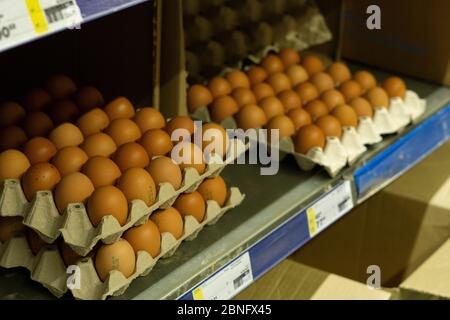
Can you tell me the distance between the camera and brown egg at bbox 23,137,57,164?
4.57 feet

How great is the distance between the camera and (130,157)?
4.55 feet

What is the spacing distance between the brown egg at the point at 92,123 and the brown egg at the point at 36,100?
0.12 metres

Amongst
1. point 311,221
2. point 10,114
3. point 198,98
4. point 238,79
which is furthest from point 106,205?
point 238,79

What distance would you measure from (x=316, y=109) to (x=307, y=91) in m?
0.10

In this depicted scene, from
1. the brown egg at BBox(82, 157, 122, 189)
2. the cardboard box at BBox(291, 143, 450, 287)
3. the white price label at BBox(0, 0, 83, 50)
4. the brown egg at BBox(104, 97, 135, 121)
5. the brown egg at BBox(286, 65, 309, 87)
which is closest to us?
the white price label at BBox(0, 0, 83, 50)

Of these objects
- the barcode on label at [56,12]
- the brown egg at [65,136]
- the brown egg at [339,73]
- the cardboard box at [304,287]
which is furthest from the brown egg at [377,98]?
the barcode on label at [56,12]

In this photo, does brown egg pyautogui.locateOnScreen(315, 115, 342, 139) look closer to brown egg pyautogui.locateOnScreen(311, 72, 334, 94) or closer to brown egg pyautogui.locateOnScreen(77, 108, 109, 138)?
brown egg pyautogui.locateOnScreen(311, 72, 334, 94)

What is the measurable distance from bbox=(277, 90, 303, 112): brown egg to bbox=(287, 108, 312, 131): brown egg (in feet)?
0.20

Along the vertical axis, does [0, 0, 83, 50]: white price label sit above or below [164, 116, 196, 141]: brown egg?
above

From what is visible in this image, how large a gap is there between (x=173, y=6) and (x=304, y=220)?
1.77ft

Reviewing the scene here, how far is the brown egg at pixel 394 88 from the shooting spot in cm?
197

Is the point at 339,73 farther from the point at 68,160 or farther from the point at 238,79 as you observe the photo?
the point at 68,160

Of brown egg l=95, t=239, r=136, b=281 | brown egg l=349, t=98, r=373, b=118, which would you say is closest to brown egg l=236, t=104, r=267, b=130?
brown egg l=349, t=98, r=373, b=118
